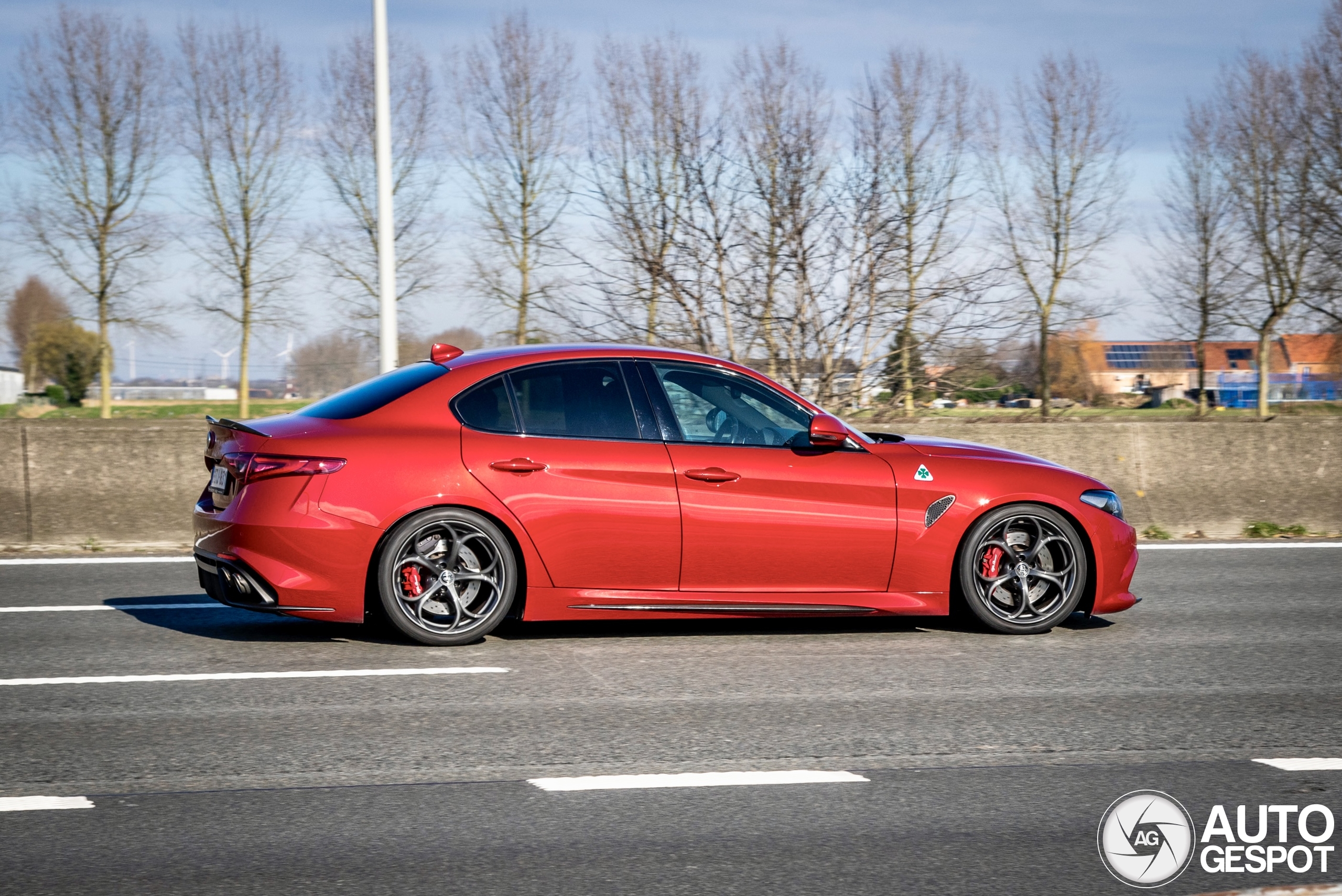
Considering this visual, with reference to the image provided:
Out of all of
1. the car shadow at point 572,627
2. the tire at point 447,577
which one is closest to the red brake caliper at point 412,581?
the tire at point 447,577

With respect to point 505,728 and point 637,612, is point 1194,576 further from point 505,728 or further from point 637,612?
point 505,728

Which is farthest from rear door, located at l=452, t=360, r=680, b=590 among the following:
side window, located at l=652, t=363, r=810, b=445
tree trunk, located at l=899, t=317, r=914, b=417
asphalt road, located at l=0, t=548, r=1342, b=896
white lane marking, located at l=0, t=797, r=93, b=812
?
tree trunk, located at l=899, t=317, r=914, b=417

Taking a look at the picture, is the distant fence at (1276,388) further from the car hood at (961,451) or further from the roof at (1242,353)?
the car hood at (961,451)

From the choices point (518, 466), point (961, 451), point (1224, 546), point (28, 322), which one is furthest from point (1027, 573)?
point (28, 322)

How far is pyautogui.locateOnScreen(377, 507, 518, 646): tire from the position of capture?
6523 mm

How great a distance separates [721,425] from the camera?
696 centimetres

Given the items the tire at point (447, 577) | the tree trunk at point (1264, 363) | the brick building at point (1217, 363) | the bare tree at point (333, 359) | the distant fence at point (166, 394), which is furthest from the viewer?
the distant fence at point (166, 394)

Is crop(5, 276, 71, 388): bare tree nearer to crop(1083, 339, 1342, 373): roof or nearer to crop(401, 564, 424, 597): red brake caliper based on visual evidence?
crop(1083, 339, 1342, 373): roof

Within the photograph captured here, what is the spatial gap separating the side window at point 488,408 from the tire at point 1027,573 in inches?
98.1

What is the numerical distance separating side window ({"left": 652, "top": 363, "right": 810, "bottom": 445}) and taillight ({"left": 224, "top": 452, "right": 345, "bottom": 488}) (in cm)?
171

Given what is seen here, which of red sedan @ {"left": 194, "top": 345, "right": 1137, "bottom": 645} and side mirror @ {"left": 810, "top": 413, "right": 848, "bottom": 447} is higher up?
side mirror @ {"left": 810, "top": 413, "right": 848, "bottom": 447}

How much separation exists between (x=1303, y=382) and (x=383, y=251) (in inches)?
1949

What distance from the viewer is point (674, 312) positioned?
46.8 feet

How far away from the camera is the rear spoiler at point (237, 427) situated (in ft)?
21.5
